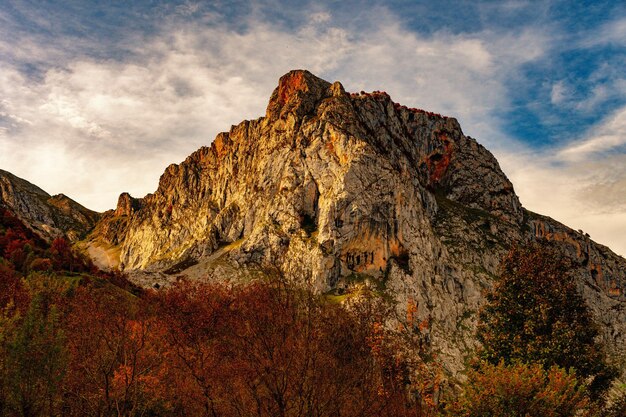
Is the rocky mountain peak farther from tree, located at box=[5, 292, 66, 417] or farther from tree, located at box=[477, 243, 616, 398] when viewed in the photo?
tree, located at box=[5, 292, 66, 417]

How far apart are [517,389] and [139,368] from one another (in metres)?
25.9

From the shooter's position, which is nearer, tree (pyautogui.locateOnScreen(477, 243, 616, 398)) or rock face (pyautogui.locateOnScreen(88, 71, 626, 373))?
tree (pyautogui.locateOnScreen(477, 243, 616, 398))

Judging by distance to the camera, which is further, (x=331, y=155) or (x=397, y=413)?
(x=331, y=155)

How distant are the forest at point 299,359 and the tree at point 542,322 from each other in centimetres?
10

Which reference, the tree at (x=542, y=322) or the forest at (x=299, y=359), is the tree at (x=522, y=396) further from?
the tree at (x=542, y=322)

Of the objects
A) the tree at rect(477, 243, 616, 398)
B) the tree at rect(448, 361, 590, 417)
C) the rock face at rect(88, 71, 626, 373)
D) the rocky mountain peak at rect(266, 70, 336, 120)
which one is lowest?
the tree at rect(448, 361, 590, 417)

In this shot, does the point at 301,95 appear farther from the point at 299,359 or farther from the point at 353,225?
the point at 299,359

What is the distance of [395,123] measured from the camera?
199750mm

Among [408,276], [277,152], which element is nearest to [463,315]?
[408,276]

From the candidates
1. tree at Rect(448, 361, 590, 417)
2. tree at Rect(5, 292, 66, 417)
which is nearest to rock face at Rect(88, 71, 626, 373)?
tree at Rect(448, 361, 590, 417)

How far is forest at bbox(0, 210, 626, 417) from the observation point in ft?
64.7

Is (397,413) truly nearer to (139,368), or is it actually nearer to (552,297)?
(552,297)

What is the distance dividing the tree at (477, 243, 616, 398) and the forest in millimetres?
100

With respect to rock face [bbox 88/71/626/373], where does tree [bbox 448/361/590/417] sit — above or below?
below
